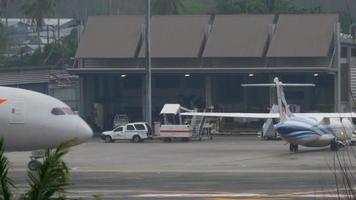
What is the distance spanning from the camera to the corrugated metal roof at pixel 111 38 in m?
81.6

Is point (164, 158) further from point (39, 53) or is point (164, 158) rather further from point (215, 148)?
point (39, 53)

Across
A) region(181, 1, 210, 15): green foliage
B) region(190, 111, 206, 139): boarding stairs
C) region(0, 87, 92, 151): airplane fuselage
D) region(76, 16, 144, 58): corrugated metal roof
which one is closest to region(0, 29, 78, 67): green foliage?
region(76, 16, 144, 58): corrugated metal roof

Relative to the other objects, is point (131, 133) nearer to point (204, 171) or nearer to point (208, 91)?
point (208, 91)

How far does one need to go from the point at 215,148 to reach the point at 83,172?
22.1 m

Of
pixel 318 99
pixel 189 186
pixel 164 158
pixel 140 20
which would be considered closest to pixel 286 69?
pixel 318 99

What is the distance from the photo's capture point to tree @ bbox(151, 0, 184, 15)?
116500 mm

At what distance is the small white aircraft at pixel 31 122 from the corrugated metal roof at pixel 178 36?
45.2 meters

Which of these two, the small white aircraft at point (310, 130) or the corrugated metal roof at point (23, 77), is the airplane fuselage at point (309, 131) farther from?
the corrugated metal roof at point (23, 77)

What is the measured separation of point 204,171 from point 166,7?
77638 mm

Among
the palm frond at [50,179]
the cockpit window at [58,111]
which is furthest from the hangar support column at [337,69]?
the palm frond at [50,179]

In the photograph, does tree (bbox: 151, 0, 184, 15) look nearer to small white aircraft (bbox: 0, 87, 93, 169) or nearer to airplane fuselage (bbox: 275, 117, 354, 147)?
airplane fuselage (bbox: 275, 117, 354, 147)

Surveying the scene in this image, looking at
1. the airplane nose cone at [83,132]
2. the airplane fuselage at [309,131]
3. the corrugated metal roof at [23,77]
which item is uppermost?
the corrugated metal roof at [23,77]

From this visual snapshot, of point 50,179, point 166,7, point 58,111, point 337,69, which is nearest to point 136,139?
point 337,69

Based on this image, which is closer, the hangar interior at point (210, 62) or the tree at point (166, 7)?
the hangar interior at point (210, 62)
